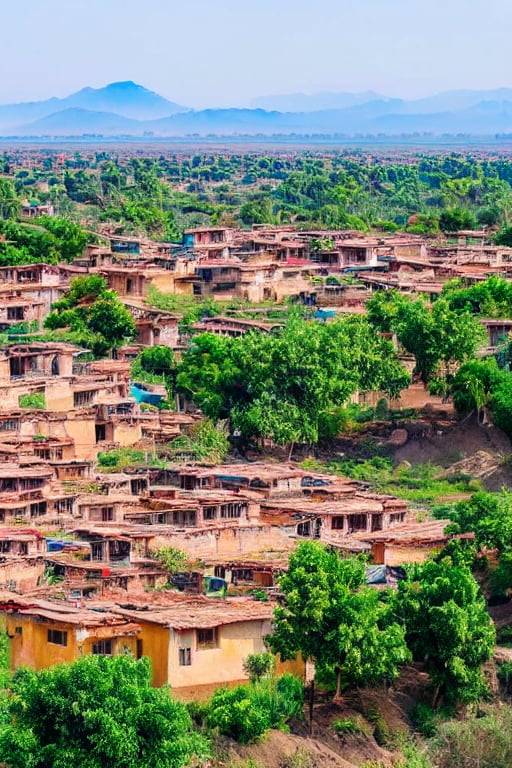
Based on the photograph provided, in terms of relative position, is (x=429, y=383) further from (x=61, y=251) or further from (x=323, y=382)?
(x=61, y=251)

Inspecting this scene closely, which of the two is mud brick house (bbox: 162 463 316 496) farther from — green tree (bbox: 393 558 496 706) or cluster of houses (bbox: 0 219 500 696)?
green tree (bbox: 393 558 496 706)

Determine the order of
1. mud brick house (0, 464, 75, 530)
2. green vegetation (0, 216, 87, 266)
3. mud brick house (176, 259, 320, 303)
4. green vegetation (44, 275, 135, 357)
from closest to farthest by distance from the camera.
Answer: mud brick house (0, 464, 75, 530) → green vegetation (44, 275, 135, 357) → mud brick house (176, 259, 320, 303) → green vegetation (0, 216, 87, 266)

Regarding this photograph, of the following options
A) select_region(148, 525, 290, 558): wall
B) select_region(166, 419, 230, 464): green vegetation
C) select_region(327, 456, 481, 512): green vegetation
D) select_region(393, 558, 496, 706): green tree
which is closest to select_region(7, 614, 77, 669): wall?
select_region(148, 525, 290, 558): wall

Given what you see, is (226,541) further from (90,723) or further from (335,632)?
(90,723)

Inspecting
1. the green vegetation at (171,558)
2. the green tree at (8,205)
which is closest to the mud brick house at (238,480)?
the green vegetation at (171,558)

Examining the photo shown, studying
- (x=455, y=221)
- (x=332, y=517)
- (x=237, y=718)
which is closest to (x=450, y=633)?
(x=237, y=718)

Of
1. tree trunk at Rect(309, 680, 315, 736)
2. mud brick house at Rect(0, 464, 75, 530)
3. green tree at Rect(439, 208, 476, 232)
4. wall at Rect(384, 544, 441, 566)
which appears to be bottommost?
tree trunk at Rect(309, 680, 315, 736)

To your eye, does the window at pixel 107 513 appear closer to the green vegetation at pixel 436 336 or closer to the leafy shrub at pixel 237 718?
the leafy shrub at pixel 237 718
